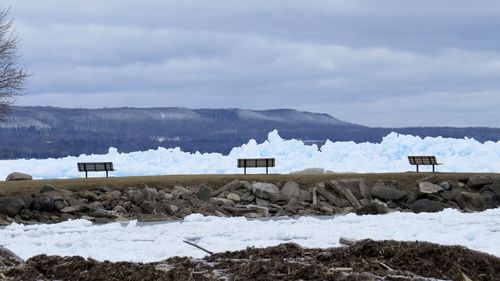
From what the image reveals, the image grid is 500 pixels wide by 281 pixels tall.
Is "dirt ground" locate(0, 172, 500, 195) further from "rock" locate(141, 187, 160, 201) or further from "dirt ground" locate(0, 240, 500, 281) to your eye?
"dirt ground" locate(0, 240, 500, 281)

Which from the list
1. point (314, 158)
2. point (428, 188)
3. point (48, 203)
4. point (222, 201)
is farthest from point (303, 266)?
point (314, 158)

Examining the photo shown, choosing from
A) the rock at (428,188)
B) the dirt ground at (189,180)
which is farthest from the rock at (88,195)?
the rock at (428,188)

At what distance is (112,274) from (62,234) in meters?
12.7

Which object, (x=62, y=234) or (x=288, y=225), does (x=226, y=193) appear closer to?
(x=288, y=225)

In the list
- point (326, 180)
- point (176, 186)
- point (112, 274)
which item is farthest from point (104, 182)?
point (112, 274)

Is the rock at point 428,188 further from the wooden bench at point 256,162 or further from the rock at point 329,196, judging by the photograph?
the wooden bench at point 256,162

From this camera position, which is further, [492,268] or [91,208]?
[91,208]

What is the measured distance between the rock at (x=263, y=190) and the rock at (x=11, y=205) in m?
8.39

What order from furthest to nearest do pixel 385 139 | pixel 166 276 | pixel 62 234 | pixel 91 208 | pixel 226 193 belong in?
pixel 385 139 < pixel 226 193 < pixel 91 208 < pixel 62 234 < pixel 166 276

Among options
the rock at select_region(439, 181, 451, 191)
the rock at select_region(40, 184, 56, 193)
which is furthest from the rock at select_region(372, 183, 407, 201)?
the rock at select_region(40, 184, 56, 193)

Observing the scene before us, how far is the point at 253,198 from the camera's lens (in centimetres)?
3145

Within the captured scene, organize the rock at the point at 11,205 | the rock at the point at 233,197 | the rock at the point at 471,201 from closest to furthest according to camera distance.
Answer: the rock at the point at 11,205, the rock at the point at 471,201, the rock at the point at 233,197

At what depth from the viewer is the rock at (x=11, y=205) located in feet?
92.4

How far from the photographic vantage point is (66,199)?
29.7 metres
